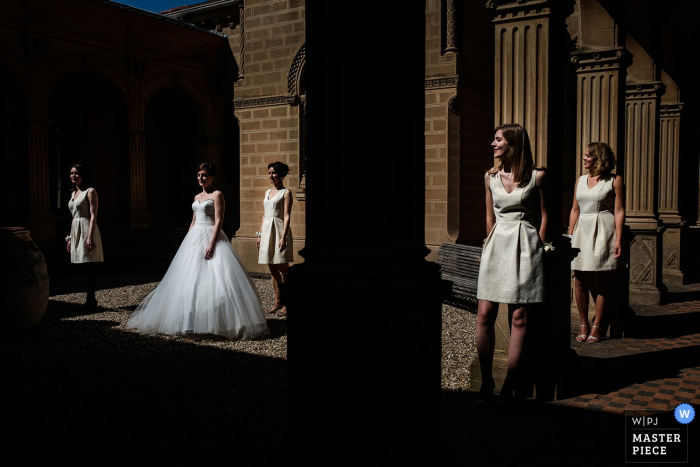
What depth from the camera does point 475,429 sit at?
338 centimetres

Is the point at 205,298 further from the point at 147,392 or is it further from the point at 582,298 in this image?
the point at 582,298

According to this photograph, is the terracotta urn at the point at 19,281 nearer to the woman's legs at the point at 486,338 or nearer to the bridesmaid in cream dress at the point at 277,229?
the bridesmaid in cream dress at the point at 277,229

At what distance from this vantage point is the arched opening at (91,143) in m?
14.7

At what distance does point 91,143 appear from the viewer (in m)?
15.5

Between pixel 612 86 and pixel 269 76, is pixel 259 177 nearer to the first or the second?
pixel 269 76

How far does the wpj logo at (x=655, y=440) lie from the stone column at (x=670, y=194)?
7.23 metres

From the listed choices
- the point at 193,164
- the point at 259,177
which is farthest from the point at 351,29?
the point at 193,164

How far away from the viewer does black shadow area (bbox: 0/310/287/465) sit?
3211mm

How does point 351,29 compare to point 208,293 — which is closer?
point 351,29

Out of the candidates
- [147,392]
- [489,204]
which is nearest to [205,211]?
[147,392]

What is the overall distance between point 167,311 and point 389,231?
4285 mm

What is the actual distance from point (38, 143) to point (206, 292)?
8672 mm

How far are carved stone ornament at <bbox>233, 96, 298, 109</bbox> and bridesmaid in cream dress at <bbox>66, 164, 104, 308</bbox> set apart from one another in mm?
4335

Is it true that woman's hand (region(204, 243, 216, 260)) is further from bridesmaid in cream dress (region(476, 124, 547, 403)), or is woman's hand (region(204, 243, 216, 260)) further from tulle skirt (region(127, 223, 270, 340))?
bridesmaid in cream dress (region(476, 124, 547, 403))
